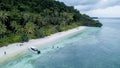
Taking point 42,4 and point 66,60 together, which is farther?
point 42,4

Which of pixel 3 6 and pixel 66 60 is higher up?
pixel 3 6

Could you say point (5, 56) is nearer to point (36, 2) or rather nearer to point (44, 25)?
point (44, 25)

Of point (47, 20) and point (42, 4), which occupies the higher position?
point (42, 4)

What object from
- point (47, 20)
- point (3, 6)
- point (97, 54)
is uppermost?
point (3, 6)

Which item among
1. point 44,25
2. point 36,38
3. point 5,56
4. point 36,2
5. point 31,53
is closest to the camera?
point 5,56

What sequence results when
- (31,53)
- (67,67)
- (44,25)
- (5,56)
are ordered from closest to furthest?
(67,67)
(5,56)
(31,53)
(44,25)

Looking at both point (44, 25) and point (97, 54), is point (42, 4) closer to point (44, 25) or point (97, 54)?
point (44, 25)

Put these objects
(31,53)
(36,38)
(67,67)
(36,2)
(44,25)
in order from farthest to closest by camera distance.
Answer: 1. (36,2)
2. (44,25)
3. (36,38)
4. (31,53)
5. (67,67)

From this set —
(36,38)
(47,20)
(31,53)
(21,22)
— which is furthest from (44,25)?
(31,53)

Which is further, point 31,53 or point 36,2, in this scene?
point 36,2
